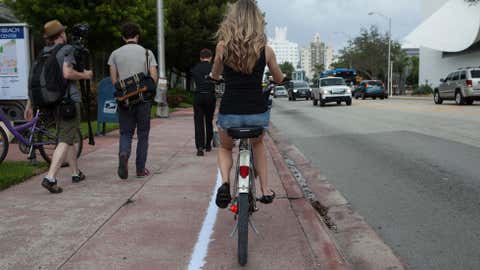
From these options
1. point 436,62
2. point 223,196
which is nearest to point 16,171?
point 223,196

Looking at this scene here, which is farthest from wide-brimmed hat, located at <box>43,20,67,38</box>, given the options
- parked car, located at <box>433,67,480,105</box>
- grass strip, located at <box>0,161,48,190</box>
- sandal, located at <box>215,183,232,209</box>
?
parked car, located at <box>433,67,480,105</box>

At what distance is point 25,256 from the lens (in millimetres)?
3865

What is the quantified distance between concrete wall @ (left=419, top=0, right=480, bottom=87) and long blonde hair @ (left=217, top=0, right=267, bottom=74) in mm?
51406

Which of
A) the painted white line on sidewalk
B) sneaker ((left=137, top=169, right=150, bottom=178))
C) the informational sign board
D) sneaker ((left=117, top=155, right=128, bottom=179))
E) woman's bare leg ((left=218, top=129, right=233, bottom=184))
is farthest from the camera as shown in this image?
the informational sign board

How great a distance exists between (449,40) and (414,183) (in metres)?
52.2

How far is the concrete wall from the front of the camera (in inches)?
2063

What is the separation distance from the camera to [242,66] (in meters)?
3.97

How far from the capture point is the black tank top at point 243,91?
4039mm

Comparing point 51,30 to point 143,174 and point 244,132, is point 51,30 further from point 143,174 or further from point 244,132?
point 244,132

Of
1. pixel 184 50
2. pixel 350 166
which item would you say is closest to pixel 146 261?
pixel 350 166

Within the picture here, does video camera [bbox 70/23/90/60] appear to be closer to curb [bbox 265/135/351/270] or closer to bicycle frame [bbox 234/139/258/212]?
curb [bbox 265/135/351/270]

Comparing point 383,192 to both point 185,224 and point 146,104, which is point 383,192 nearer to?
point 185,224

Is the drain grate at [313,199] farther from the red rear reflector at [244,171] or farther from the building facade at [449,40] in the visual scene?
the building facade at [449,40]

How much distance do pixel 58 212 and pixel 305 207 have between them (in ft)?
8.15
